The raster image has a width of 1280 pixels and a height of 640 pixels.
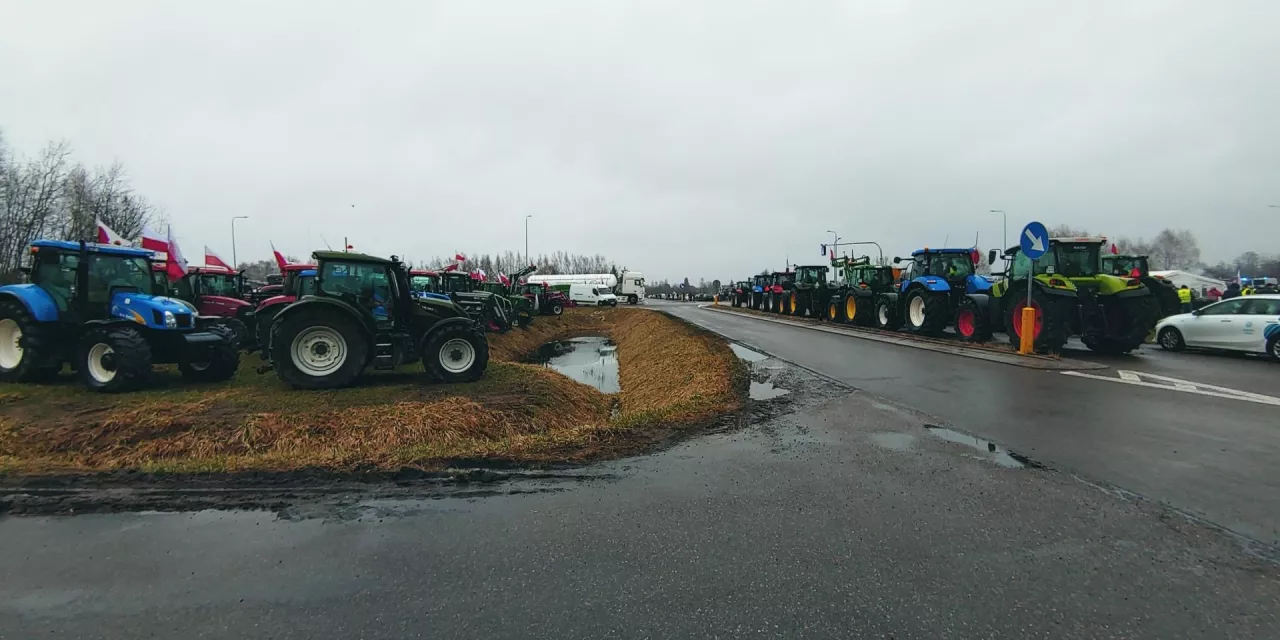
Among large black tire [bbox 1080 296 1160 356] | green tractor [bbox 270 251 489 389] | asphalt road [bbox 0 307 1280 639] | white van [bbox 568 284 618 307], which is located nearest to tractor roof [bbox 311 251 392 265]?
green tractor [bbox 270 251 489 389]

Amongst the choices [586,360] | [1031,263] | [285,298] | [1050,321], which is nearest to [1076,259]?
[1050,321]

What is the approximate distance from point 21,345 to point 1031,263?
18.1 meters

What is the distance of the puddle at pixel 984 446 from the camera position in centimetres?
540

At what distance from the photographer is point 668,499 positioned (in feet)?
14.9

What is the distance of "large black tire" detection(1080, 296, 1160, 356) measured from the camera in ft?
41.3

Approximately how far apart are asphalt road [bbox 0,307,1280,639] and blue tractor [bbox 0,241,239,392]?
637 centimetres

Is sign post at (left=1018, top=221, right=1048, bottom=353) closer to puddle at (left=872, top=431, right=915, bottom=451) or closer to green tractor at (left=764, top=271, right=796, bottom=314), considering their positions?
puddle at (left=872, top=431, right=915, bottom=451)

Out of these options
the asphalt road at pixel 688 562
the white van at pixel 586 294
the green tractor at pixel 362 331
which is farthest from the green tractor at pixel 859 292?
the white van at pixel 586 294

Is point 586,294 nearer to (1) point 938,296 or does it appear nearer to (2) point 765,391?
(1) point 938,296

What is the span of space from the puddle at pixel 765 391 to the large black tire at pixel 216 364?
895cm

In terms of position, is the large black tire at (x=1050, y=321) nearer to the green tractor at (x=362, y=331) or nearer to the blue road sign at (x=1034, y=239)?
the blue road sign at (x=1034, y=239)

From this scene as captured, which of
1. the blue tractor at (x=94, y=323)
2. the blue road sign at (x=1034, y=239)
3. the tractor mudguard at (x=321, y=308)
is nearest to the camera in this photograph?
the blue tractor at (x=94, y=323)

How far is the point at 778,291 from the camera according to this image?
110ft

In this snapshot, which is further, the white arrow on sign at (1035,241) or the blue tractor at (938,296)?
the blue tractor at (938,296)
